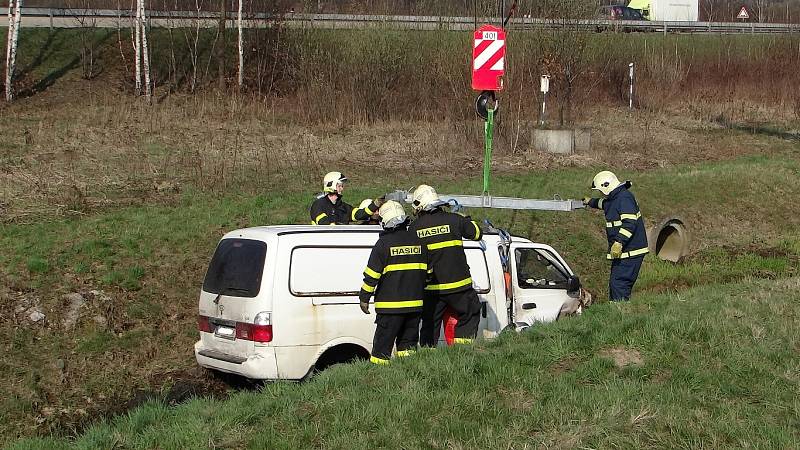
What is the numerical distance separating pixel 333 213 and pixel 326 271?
8.44ft

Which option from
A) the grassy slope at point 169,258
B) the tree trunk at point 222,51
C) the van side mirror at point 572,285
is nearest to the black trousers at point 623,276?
the van side mirror at point 572,285

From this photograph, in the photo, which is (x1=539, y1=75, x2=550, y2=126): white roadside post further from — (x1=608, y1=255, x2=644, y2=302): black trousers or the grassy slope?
(x1=608, y1=255, x2=644, y2=302): black trousers

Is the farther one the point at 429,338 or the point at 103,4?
the point at 103,4

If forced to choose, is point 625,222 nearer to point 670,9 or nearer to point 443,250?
point 443,250

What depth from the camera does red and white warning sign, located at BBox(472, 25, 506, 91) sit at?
14.4 metres

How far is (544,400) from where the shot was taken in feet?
21.8

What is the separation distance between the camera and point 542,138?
23000 millimetres

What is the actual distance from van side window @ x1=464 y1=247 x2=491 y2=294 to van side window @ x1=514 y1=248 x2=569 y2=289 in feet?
2.15

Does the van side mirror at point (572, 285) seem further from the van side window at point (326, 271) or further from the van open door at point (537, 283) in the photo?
the van side window at point (326, 271)

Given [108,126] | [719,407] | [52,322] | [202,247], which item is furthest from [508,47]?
[719,407]

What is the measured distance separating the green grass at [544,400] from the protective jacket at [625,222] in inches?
129

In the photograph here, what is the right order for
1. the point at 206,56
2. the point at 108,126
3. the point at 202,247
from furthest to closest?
the point at 206,56 → the point at 108,126 → the point at 202,247

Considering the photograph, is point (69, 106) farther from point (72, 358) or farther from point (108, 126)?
point (72, 358)

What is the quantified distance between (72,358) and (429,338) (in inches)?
162
